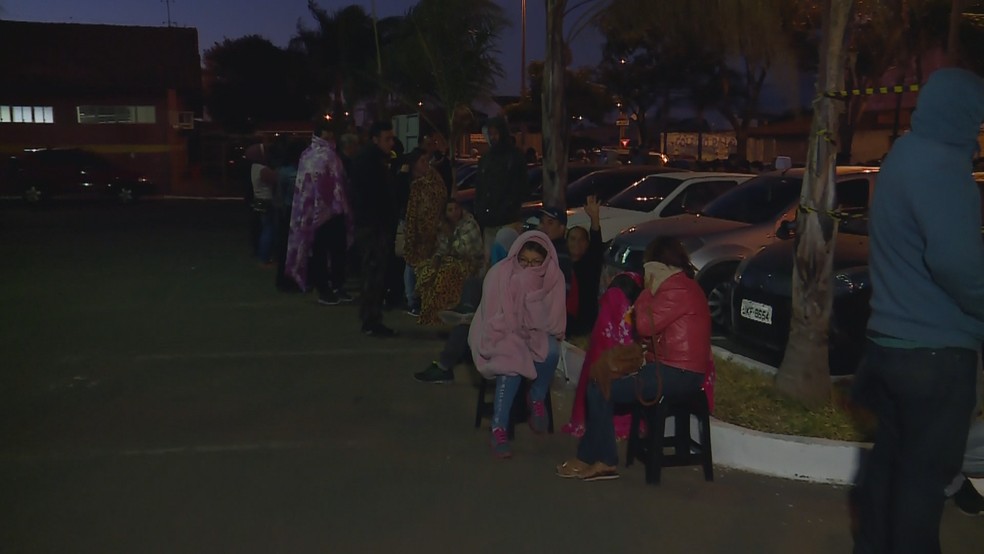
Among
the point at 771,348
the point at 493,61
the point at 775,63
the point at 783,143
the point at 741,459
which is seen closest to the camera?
the point at 741,459

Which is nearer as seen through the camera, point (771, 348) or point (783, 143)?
point (771, 348)

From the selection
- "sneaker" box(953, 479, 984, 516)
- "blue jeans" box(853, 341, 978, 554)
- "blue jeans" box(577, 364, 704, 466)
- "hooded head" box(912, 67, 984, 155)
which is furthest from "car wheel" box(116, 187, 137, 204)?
"hooded head" box(912, 67, 984, 155)

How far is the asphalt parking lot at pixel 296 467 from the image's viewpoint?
4.78 m

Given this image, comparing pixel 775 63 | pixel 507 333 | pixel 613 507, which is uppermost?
pixel 775 63

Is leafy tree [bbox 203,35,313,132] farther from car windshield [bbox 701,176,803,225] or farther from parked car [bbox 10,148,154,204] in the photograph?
car windshield [bbox 701,176,803,225]

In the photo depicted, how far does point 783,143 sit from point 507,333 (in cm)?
4011

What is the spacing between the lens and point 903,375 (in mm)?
3572

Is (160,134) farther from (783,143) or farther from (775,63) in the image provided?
(775,63)

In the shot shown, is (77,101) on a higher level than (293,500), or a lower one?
higher

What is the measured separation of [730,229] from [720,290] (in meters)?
0.71

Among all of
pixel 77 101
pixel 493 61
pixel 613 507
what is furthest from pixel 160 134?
pixel 613 507

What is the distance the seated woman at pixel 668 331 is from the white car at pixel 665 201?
6747 millimetres

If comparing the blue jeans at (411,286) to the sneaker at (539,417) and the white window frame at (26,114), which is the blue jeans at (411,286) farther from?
the white window frame at (26,114)

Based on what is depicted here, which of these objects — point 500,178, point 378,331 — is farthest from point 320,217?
point 500,178
